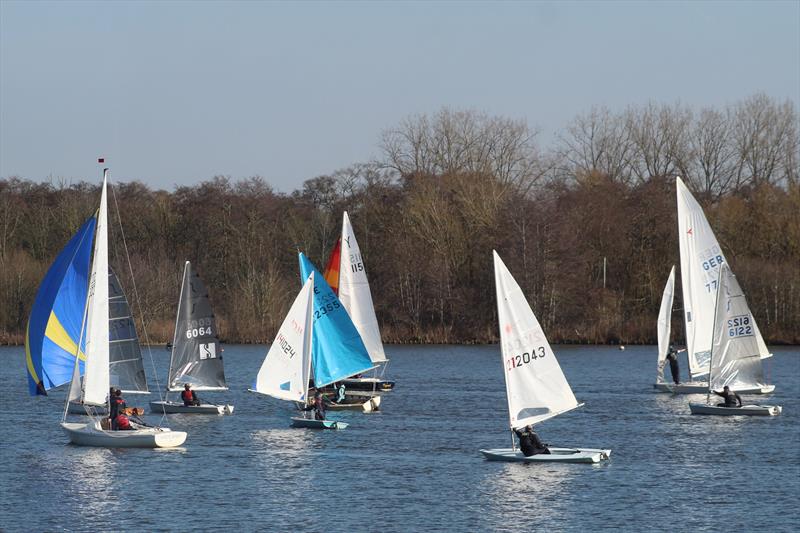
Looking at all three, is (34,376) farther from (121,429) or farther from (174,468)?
(174,468)

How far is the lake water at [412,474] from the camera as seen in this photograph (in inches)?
1035

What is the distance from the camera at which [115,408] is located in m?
34.2

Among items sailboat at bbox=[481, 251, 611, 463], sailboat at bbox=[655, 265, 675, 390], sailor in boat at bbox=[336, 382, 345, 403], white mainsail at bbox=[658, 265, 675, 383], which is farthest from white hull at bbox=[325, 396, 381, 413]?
sailboat at bbox=[481, 251, 611, 463]

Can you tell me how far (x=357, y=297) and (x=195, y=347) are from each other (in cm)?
877

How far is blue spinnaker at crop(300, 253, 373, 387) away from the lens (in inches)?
1725

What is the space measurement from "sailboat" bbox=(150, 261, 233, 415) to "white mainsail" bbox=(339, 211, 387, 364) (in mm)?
7583

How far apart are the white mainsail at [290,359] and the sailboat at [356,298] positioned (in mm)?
10345

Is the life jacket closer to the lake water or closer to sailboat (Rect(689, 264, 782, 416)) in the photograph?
the lake water

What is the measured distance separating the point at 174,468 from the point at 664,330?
2458 cm

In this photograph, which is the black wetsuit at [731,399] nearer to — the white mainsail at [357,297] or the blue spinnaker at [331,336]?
the blue spinnaker at [331,336]

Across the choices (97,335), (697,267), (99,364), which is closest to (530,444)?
(99,364)

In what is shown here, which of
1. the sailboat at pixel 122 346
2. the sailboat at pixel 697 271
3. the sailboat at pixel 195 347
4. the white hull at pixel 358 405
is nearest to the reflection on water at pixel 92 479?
the sailboat at pixel 122 346

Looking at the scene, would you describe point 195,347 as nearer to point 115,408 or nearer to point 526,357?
point 115,408

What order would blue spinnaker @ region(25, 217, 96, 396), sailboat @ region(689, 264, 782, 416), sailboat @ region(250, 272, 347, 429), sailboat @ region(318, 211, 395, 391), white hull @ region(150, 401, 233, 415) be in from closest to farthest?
blue spinnaker @ region(25, 217, 96, 396) → sailboat @ region(250, 272, 347, 429) → sailboat @ region(689, 264, 782, 416) → white hull @ region(150, 401, 233, 415) → sailboat @ region(318, 211, 395, 391)
